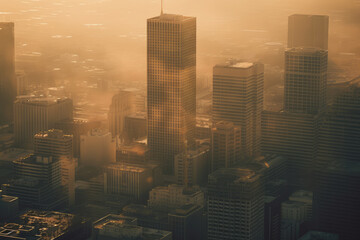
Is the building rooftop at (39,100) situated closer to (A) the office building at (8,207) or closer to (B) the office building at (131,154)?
(B) the office building at (131,154)

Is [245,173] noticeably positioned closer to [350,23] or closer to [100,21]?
[350,23]

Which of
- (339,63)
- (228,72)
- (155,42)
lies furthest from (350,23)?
(155,42)

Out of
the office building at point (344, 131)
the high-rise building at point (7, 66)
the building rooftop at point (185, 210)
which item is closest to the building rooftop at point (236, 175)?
the building rooftop at point (185, 210)

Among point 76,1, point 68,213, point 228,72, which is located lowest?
point 68,213

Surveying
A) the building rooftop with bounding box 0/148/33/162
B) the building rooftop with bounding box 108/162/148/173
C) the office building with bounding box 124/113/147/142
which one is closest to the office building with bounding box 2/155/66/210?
the building rooftop with bounding box 108/162/148/173

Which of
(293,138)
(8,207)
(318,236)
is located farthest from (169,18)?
(318,236)

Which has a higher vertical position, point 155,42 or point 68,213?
point 155,42
